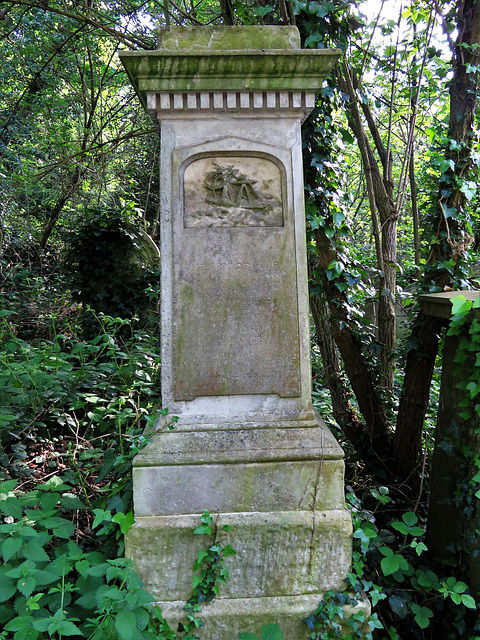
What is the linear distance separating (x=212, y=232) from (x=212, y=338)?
0.50 meters

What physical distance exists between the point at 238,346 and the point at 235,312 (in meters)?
0.16

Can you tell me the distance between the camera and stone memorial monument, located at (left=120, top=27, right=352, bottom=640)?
2.08m

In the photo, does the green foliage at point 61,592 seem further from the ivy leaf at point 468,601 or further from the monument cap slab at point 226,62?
the monument cap slab at point 226,62

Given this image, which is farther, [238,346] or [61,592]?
[238,346]

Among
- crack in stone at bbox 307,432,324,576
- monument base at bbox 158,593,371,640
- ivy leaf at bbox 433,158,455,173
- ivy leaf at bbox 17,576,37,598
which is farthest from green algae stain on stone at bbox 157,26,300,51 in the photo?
monument base at bbox 158,593,371,640

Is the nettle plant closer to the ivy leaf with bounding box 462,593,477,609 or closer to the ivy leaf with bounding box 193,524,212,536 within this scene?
the ivy leaf with bounding box 193,524,212,536

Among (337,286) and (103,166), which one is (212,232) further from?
(103,166)

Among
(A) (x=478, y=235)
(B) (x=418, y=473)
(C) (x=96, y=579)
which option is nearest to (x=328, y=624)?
(C) (x=96, y=579)

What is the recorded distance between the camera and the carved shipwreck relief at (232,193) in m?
2.26

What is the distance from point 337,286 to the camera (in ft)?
11.0

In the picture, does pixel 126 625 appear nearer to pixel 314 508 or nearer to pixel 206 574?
pixel 206 574

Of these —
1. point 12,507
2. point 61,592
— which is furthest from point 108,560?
point 12,507

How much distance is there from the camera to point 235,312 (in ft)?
7.39

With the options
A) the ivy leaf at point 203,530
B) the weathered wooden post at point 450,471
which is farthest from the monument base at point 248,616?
the weathered wooden post at point 450,471
